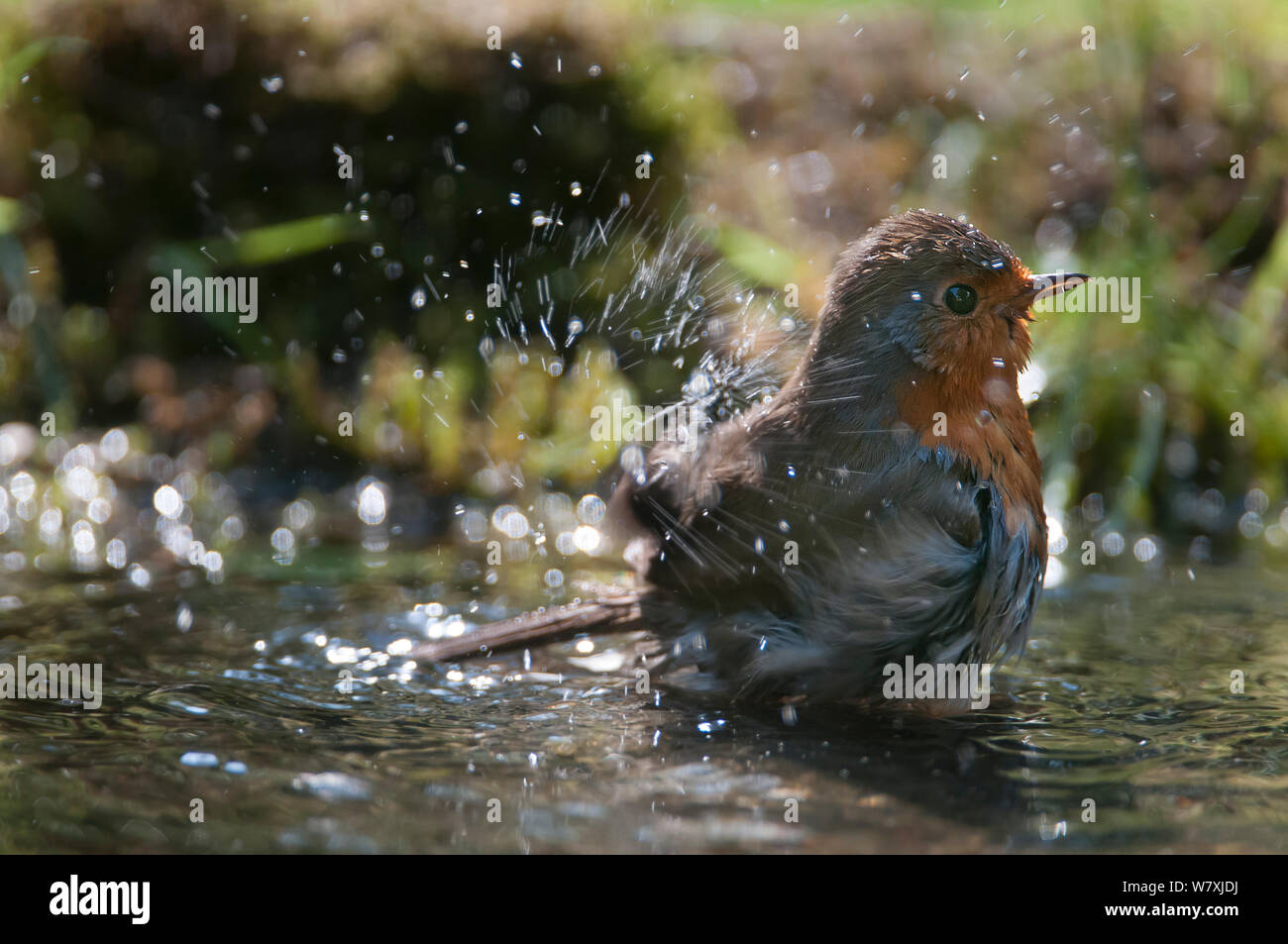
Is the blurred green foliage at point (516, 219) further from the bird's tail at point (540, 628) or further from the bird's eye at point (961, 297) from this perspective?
the bird's eye at point (961, 297)

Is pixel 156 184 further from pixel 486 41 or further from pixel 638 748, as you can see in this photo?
pixel 638 748

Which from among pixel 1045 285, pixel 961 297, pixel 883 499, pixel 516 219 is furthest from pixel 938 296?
pixel 516 219

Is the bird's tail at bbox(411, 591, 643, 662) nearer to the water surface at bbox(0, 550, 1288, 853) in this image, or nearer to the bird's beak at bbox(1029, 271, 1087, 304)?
the water surface at bbox(0, 550, 1288, 853)

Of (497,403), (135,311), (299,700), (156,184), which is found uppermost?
(156,184)

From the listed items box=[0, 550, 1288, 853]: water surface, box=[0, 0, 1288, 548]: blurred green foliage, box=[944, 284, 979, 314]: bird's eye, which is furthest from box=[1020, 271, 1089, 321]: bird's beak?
box=[0, 0, 1288, 548]: blurred green foliage

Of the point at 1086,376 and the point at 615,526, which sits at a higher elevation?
the point at 1086,376

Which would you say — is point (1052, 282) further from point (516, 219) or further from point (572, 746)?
point (516, 219)
